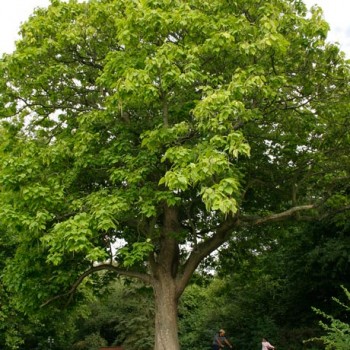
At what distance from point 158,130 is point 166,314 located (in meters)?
5.58

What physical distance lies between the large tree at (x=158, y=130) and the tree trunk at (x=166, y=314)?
40 millimetres

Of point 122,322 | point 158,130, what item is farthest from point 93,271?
point 122,322

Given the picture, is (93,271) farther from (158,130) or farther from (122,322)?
(122,322)

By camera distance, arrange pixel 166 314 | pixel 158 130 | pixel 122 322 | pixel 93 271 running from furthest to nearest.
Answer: pixel 122 322 → pixel 93 271 → pixel 166 314 → pixel 158 130

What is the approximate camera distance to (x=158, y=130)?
1107cm

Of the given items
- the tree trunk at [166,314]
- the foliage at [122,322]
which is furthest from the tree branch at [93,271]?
the foliage at [122,322]

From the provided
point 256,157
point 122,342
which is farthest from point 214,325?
point 256,157

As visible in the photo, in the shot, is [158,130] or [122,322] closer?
[158,130]

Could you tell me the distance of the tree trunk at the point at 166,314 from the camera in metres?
13.4

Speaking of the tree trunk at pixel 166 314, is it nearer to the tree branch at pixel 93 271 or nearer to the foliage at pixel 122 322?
the tree branch at pixel 93 271

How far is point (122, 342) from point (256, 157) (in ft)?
52.3

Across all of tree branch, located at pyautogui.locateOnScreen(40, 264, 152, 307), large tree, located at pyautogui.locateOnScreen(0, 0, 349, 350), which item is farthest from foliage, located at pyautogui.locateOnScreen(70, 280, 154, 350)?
large tree, located at pyautogui.locateOnScreen(0, 0, 349, 350)

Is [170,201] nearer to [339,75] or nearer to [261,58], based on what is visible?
[261,58]

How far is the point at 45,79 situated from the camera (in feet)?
43.7
